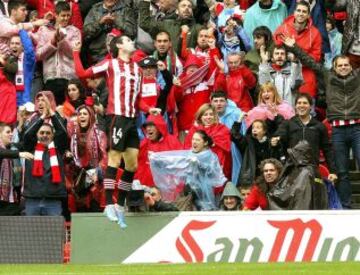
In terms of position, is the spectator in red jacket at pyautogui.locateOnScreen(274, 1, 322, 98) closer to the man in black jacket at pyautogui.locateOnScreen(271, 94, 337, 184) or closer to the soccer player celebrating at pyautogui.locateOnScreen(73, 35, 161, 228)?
the man in black jacket at pyautogui.locateOnScreen(271, 94, 337, 184)

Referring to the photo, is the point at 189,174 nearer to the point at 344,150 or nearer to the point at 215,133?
the point at 215,133

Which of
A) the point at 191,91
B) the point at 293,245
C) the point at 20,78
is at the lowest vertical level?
the point at 293,245

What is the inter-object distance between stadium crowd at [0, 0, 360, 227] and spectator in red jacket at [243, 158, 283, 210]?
0.02 meters

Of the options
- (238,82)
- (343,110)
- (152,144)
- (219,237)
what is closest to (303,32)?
(238,82)

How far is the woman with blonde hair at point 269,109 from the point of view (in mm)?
18359

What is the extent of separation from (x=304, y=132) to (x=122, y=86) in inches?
120

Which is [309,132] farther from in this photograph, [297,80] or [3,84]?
[3,84]

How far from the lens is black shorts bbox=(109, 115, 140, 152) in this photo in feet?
52.1

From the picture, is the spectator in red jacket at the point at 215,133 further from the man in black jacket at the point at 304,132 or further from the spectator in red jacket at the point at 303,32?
the spectator in red jacket at the point at 303,32


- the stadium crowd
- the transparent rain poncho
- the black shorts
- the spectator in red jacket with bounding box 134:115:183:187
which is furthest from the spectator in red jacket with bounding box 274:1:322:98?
the black shorts

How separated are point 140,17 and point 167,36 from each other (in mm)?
963

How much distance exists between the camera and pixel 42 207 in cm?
1684

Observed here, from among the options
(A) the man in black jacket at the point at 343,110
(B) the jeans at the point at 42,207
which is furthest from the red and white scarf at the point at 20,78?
(A) the man in black jacket at the point at 343,110

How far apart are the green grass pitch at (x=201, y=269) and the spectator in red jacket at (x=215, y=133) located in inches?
151
